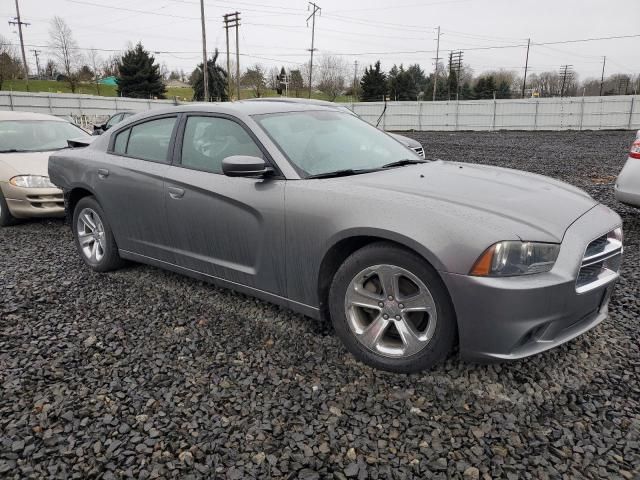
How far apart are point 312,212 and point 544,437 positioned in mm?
1669

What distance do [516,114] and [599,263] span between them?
3103 centimetres

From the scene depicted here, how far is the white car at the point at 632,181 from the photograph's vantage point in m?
5.32

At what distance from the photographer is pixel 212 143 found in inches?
140

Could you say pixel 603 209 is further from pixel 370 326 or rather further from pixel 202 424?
pixel 202 424

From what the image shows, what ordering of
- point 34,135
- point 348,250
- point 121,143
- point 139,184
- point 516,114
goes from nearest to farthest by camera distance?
point 348,250 < point 139,184 < point 121,143 < point 34,135 < point 516,114

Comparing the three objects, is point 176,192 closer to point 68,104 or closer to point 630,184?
point 630,184

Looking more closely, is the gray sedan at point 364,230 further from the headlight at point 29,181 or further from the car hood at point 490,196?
the headlight at point 29,181

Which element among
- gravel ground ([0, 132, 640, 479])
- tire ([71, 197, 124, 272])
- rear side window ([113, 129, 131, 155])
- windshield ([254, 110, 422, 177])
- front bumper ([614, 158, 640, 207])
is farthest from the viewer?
front bumper ([614, 158, 640, 207])

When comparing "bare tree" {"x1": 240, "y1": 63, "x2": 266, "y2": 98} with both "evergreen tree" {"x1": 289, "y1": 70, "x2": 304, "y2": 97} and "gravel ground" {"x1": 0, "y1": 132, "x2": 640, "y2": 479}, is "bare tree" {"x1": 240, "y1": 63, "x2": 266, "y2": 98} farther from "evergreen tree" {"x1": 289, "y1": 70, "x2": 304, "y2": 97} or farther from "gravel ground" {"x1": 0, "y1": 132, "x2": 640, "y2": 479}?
"gravel ground" {"x1": 0, "y1": 132, "x2": 640, "y2": 479}

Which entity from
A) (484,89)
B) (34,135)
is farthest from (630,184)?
(484,89)

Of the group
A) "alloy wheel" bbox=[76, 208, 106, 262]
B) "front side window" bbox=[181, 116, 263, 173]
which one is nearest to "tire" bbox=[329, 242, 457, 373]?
"front side window" bbox=[181, 116, 263, 173]

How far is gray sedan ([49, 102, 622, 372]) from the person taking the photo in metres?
2.37

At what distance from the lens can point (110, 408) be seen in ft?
8.18

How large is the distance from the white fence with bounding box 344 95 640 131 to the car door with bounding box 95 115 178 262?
24999 millimetres
